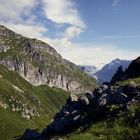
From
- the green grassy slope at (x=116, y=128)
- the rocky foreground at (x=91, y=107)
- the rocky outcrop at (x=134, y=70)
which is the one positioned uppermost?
the rocky outcrop at (x=134, y=70)

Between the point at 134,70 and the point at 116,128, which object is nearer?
the point at 116,128

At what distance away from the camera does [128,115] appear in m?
56.9

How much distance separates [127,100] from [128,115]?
6598 millimetres

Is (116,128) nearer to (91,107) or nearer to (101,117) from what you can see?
(101,117)

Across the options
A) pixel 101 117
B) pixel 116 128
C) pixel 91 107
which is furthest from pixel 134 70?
pixel 116 128

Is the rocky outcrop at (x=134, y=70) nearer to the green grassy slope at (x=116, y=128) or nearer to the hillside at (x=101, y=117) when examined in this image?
the hillside at (x=101, y=117)

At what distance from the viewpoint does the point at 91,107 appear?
231ft

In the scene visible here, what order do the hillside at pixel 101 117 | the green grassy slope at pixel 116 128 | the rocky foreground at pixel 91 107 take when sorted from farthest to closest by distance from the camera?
the rocky foreground at pixel 91 107, the hillside at pixel 101 117, the green grassy slope at pixel 116 128

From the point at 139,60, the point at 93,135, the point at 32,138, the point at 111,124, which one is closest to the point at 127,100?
the point at 111,124

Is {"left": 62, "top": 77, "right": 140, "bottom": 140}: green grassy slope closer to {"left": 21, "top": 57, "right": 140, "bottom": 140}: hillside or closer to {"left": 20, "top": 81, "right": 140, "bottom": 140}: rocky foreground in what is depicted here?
{"left": 21, "top": 57, "right": 140, "bottom": 140}: hillside

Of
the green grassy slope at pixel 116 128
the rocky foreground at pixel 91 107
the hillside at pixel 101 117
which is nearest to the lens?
the green grassy slope at pixel 116 128

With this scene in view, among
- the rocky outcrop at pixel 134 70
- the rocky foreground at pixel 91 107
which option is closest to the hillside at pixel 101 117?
the rocky foreground at pixel 91 107

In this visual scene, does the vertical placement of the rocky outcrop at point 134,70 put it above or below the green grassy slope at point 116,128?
above

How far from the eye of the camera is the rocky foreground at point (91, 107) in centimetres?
6344
